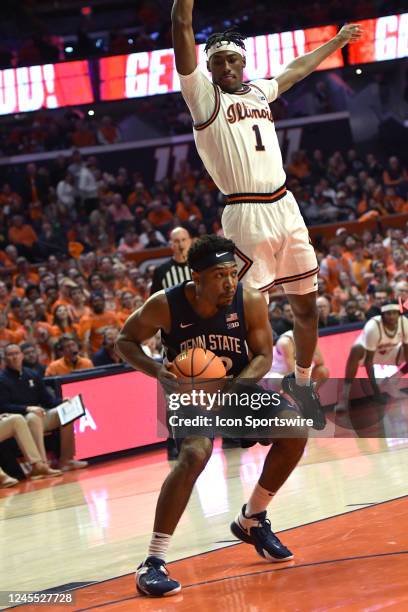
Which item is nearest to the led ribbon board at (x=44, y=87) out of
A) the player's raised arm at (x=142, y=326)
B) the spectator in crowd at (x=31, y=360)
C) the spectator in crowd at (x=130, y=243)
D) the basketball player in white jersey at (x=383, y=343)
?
the spectator in crowd at (x=130, y=243)

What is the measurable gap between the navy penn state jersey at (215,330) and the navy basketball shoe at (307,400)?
1.04m

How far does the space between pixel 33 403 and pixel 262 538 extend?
5682 mm

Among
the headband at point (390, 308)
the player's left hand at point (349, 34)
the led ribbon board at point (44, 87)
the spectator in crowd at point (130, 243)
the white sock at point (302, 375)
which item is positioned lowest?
the headband at point (390, 308)

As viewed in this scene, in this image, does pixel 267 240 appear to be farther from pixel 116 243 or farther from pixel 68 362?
pixel 116 243

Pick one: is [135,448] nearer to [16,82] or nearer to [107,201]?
[107,201]

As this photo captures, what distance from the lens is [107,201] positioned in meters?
19.8

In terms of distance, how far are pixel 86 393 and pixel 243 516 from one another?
548 cm

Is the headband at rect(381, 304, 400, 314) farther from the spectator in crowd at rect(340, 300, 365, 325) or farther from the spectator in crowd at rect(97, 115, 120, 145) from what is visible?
the spectator in crowd at rect(97, 115, 120, 145)

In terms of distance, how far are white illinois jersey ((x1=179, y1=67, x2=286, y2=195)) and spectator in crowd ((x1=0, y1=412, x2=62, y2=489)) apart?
4922 millimetres

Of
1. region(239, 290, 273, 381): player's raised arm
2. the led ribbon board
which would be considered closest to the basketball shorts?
region(239, 290, 273, 381): player's raised arm

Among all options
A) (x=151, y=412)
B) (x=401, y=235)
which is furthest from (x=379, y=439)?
(x=401, y=235)

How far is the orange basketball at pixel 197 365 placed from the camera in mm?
4906

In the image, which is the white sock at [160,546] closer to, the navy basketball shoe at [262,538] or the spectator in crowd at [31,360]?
the navy basketball shoe at [262,538]

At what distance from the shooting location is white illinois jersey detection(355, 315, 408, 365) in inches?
477
